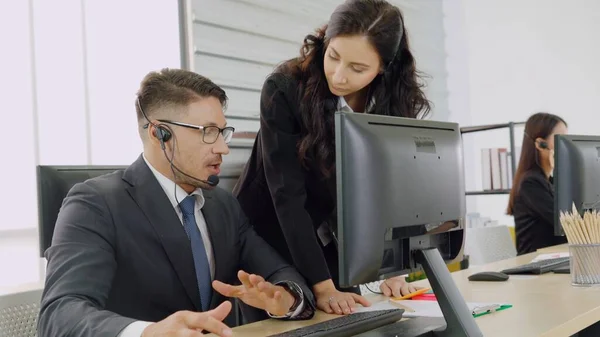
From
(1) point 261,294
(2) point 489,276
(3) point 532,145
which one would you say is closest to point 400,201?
(1) point 261,294

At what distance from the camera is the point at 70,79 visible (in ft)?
10.4

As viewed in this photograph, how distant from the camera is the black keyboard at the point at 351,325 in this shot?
128 cm

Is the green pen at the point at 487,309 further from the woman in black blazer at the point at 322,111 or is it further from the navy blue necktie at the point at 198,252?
the navy blue necktie at the point at 198,252

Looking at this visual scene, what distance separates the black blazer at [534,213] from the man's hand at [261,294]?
197 cm

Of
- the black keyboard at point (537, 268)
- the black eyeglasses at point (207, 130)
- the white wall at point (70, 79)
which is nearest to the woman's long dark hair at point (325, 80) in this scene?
the black eyeglasses at point (207, 130)

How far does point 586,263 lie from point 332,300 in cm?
69

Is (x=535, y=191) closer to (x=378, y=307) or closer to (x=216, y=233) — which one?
(x=378, y=307)

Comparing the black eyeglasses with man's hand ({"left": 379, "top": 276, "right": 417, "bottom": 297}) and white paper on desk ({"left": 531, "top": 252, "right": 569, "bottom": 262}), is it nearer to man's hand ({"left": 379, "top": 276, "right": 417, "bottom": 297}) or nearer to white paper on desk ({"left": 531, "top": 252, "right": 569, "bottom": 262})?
man's hand ({"left": 379, "top": 276, "right": 417, "bottom": 297})

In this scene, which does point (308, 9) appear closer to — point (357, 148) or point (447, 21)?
point (447, 21)

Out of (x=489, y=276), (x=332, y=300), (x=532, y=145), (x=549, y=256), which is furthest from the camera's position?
(x=532, y=145)

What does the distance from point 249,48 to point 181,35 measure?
0.39 metres

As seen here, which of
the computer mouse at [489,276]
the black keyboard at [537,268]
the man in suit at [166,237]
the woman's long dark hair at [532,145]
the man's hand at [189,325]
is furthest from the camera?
the woman's long dark hair at [532,145]

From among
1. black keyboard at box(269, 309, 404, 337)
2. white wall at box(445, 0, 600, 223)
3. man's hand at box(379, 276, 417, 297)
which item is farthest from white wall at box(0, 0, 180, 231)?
white wall at box(445, 0, 600, 223)

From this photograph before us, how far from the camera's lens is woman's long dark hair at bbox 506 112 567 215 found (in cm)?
343
